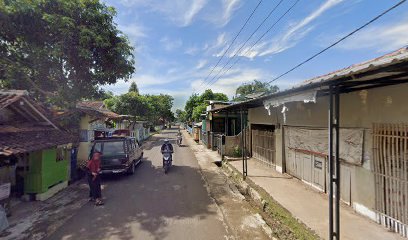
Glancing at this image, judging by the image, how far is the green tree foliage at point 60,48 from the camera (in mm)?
10352

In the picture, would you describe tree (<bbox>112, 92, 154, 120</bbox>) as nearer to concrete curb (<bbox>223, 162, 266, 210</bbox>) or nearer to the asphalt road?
the asphalt road

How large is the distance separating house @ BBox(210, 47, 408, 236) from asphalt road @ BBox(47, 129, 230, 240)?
3.33 m

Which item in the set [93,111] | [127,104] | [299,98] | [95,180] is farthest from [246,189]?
[127,104]

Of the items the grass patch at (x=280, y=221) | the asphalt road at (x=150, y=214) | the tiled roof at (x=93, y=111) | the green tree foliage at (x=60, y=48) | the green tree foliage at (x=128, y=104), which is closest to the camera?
the grass patch at (x=280, y=221)

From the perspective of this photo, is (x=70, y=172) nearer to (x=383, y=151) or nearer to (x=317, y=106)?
(x=317, y=106)

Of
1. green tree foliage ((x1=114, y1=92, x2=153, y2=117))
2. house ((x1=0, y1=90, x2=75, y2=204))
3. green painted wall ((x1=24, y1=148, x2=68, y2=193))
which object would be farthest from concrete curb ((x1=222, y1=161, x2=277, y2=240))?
green tree foliage ((x1=114, y1=92, x2=153, y2=117))

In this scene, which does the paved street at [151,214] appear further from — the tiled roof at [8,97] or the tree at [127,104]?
the tree at [127,104]

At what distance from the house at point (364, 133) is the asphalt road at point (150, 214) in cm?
333

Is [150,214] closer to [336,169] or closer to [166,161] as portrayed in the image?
[336,169]

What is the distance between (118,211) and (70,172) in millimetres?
4695

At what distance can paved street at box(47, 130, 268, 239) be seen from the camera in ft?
18.9

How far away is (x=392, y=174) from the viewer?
5.22m

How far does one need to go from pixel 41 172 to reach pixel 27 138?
1.25 m

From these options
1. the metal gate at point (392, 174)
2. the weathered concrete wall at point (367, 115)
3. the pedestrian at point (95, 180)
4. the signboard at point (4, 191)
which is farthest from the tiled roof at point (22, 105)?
the metal gate at point (392, 174)
